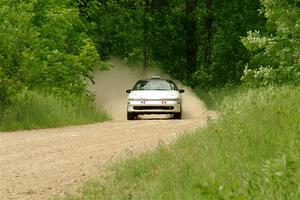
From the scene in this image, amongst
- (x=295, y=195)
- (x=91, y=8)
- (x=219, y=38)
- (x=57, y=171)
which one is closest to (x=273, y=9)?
(x=57, y=171)

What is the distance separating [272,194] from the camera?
216 inches

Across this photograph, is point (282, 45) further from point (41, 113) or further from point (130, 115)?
point (130, 115)

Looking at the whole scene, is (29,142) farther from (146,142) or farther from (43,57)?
(43,57)

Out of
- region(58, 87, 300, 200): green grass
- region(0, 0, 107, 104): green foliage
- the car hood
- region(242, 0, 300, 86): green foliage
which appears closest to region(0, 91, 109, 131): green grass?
Result: region(0, 0, 107, 104): green foliage

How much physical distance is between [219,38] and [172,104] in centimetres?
1494

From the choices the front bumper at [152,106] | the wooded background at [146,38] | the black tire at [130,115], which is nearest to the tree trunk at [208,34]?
the wooded background at [146,38]

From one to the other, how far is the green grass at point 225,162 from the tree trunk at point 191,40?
2705cm

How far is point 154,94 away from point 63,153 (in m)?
10.8

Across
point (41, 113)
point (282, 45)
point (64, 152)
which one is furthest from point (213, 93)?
point (64, 152)

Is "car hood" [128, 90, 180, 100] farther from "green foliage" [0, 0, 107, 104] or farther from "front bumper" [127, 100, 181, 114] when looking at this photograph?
"green foliage" [0, 0, 107, 104]

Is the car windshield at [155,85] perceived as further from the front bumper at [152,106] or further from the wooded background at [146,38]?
the wooded background at [146,38]

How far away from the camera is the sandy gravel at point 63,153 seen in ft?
31.6

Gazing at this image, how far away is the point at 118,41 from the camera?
1501 inches

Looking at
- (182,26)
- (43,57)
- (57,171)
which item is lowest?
(57,171)
